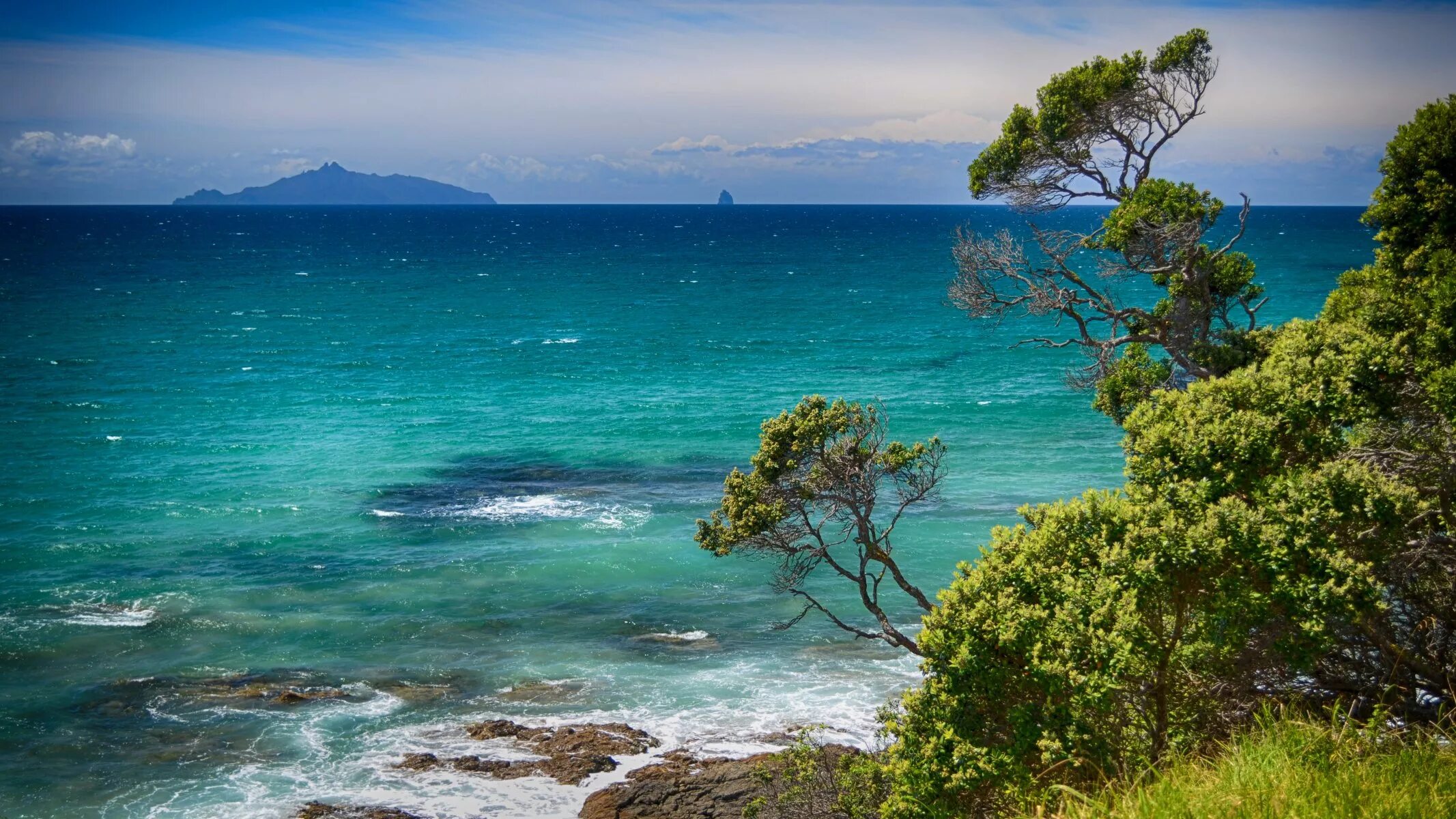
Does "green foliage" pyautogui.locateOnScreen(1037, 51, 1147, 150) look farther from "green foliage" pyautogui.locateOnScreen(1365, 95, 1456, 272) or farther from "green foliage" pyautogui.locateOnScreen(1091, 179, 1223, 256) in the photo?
"green foliage" pyautogui.locateOnScreen(1365, 95, 1456, 272)

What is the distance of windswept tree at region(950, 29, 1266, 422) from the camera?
1961 cm

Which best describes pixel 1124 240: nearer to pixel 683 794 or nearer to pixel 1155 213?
pixel 1155 213

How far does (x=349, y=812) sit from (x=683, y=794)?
6469 mm

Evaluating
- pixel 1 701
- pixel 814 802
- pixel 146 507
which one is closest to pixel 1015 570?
pixel 814 802

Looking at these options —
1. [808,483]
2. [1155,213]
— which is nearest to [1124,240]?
[1155,213]

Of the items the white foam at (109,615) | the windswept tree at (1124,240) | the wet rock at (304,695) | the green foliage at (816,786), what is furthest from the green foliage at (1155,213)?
the white foam at (109,615)

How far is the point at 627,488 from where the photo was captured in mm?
42281

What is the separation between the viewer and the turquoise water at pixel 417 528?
23.4 metres

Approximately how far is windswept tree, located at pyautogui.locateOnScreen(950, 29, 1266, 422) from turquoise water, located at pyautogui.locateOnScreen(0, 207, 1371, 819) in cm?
986

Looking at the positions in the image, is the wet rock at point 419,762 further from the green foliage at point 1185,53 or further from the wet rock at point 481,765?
the green foliage at point 1185,53

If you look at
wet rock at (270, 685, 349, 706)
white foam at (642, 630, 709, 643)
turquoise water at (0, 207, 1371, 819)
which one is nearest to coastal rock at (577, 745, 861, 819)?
turquoise water at (0, 207, 1371, 819)

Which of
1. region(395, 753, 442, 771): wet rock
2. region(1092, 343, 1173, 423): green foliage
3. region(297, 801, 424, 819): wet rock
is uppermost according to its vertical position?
region(1092, 343, 1173, 423): green foliage

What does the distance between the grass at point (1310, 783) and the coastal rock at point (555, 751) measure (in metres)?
13.4

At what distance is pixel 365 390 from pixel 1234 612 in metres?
58.7
